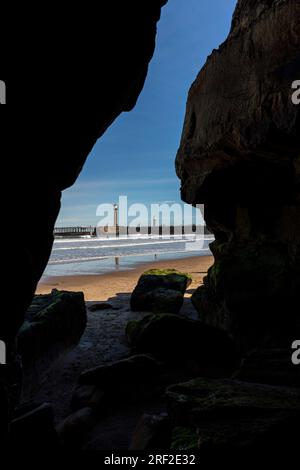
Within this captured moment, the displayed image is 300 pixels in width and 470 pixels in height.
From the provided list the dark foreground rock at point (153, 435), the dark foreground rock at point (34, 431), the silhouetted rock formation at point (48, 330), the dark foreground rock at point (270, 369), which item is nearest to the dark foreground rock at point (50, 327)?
the silhouetted rock formation at point (48, 330)

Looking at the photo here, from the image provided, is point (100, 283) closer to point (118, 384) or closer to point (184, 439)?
point (118, 384)

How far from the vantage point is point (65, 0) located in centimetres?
302

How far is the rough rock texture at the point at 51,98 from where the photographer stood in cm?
298

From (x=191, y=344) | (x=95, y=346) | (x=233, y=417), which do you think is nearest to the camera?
(x=233, y=417)

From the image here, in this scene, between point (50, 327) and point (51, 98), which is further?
point (50, 327)

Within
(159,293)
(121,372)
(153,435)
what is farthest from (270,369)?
(159,293)

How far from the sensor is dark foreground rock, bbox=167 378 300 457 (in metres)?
2.56

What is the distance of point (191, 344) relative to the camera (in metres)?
5.80

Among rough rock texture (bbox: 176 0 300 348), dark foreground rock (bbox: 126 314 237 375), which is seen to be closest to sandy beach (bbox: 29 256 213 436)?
dark foreground rock (bbox: 126 314 237 375)

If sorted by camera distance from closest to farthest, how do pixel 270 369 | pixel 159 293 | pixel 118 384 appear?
pixel 270 369, pixel 118 384, pixel 159 293

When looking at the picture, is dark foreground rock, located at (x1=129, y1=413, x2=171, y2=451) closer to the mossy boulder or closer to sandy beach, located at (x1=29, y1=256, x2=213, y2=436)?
the mossy boulder

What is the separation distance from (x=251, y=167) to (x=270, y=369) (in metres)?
3.46

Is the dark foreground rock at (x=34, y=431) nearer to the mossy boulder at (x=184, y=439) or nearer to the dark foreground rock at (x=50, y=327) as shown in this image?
the mossy boulder at (x=184, y=439)

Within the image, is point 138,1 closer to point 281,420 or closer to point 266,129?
point 266,129
